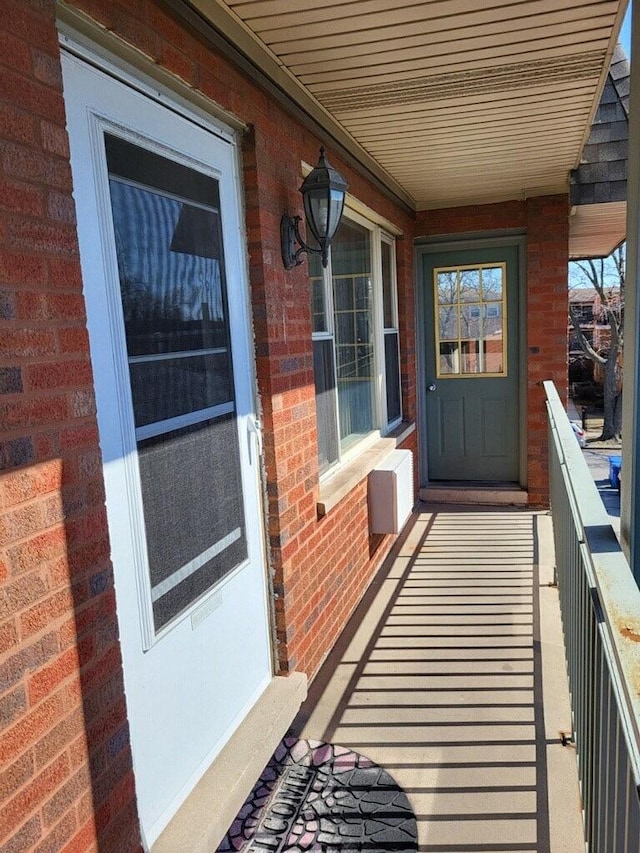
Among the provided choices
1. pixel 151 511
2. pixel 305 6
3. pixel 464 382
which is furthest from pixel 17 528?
pixel 464 382

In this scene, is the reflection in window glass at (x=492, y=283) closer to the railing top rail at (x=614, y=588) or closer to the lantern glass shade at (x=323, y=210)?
the lantern glass shade at (x=323, y=210)

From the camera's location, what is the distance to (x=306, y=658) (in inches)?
118

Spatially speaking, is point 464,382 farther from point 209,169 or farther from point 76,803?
point 76,803

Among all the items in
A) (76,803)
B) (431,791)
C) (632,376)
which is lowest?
(431,791)

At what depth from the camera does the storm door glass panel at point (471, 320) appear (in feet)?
19.4

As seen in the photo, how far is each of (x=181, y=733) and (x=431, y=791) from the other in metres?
0.94

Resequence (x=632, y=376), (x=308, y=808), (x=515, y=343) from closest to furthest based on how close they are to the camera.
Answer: (x=632, y=376), (x=308, y=808), (x=515, y=343)

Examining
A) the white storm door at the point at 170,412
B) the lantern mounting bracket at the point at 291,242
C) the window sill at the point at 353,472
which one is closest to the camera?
the white storm door at the point at 170,412

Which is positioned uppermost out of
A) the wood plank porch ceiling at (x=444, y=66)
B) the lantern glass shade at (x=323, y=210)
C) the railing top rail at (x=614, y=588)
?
the wood plank porch ceiling at (x=444, y=66)


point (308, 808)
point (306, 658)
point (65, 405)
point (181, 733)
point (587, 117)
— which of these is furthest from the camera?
point (587, 117)

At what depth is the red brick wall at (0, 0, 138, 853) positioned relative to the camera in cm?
133

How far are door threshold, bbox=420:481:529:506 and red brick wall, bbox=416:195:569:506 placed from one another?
0.43 ft

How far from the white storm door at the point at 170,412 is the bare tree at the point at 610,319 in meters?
13.9

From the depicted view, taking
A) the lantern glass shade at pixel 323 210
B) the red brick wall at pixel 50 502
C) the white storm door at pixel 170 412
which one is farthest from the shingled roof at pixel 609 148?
the red brick wall at pixel 50 502
